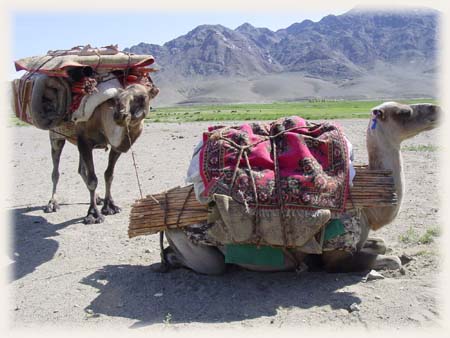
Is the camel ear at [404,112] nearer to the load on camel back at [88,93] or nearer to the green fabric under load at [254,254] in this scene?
the green fabric under load at [254,254]

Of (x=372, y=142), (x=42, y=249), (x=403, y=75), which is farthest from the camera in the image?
(x=403, y=75)

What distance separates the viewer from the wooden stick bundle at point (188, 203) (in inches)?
209

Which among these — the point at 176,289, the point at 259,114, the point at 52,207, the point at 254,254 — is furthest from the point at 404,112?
the point at 259,114

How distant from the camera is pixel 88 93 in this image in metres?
7.69

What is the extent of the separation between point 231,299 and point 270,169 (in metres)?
1.34

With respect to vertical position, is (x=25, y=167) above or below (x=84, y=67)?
below

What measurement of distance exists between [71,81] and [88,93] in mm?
418

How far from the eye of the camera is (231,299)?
5195mm

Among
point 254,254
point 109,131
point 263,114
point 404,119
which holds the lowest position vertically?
point 263,114

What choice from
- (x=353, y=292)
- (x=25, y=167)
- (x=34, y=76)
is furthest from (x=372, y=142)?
(x=25, y=167)

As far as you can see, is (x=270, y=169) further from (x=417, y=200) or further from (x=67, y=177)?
(x=67, y=177)

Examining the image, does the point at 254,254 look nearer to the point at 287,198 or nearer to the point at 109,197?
the point at 287,198

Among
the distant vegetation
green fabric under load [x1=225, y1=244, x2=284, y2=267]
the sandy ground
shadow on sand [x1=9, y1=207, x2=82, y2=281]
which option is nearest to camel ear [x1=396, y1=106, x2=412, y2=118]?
the sandy ground

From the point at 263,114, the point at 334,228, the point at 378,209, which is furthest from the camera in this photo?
the point at 263,114
